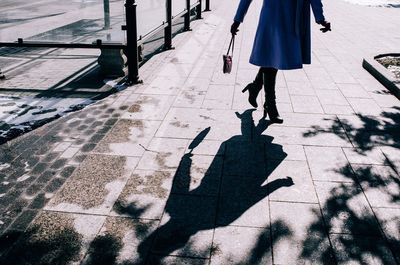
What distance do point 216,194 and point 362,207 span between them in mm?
1286

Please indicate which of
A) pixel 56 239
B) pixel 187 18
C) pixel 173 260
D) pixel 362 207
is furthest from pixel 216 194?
pixel 187 18

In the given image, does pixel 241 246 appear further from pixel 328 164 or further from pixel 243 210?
pixel 328 164

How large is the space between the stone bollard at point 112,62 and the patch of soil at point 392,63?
5100 millimetres

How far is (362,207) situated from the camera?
11.4 ft

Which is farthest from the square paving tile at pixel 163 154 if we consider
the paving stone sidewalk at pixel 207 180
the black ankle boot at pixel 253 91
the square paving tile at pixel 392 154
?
the square paving tile at pixel 392 154

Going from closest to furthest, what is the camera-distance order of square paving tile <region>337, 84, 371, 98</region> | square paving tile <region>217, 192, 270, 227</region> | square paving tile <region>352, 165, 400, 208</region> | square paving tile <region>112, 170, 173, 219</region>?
square paving tile <region>217, 192, 270, 227</region> → square paving tile <region>112, 170, 173, 219</region> → square paving tile <region>352, 165, 400, 208</region> → square paving tile <region>337, 84, 371, 98</region>

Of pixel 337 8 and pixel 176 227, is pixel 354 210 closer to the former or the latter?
pixel 176 227

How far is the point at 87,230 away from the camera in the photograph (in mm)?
3131

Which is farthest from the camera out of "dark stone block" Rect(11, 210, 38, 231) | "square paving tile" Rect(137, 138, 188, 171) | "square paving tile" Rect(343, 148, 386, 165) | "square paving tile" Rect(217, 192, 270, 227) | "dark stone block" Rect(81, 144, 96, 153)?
"dark stone block" Rect(81, 144, 96, 153)

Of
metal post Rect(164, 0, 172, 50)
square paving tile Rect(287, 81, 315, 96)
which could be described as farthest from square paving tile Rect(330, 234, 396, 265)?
metal post Rect(164, 0, 172, 50)

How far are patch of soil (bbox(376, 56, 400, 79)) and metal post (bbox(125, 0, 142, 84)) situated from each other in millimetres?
4794

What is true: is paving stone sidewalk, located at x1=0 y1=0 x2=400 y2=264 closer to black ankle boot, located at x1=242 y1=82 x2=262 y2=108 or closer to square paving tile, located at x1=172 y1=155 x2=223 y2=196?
square paving tile, located at x1=172 y1=155 x2=223 y2=196

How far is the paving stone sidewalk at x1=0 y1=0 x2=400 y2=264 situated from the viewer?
2.96 metres

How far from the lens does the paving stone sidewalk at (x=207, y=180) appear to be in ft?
9.70
